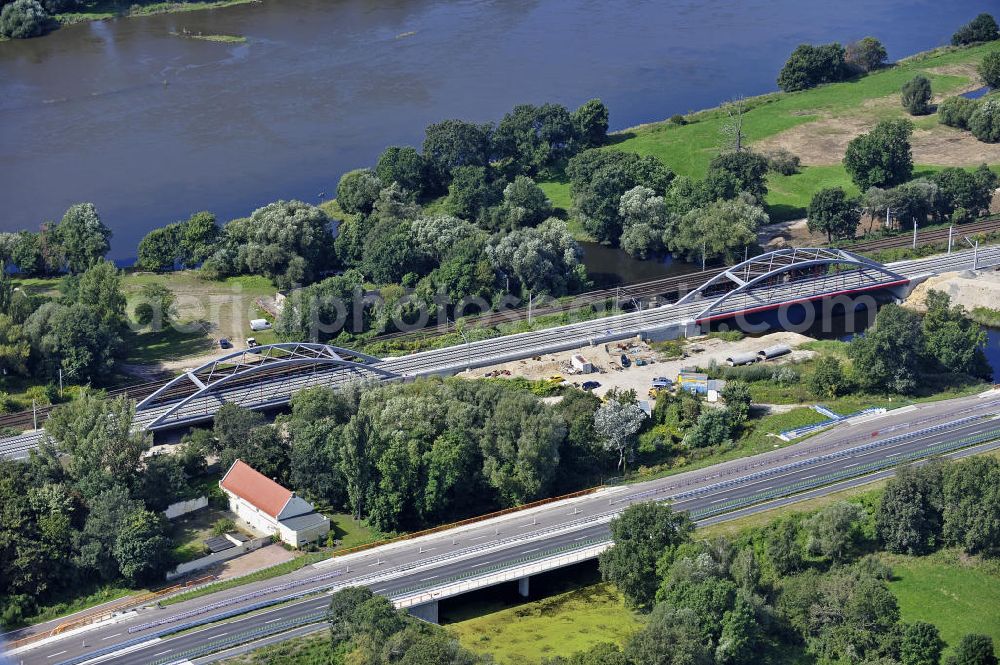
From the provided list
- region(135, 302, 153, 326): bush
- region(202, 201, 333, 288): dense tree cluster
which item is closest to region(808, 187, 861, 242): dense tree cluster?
region(202, 201, 333, 288): dense tree cluster

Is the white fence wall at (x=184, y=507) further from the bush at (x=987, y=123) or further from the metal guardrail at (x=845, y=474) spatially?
the bush at (x=987, y=123)

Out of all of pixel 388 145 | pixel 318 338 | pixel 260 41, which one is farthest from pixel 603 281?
pixel 260 41

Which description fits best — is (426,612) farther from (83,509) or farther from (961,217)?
(961,217)

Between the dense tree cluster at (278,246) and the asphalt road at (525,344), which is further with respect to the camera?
the dense tree cluster at (278,246)

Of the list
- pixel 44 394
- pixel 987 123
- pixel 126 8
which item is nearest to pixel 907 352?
pixel 987 123

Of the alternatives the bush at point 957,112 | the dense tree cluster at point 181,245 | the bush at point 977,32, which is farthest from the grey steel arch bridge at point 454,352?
the bush at point 977,32

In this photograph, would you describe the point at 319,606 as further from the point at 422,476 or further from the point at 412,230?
the point at 412,230
